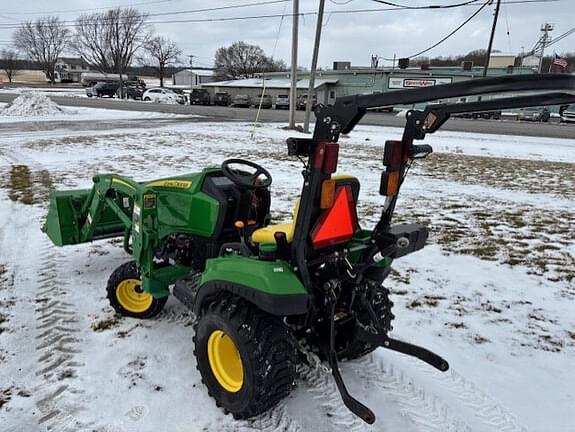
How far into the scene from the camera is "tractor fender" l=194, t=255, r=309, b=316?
7.23 ft

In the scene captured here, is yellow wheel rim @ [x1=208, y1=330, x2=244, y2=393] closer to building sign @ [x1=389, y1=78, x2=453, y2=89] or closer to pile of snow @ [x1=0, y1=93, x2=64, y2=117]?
pile of snow @ [x1=0, y1=93, x2=64, y2=117]

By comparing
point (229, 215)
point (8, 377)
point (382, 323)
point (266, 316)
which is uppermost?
point (229, 215)

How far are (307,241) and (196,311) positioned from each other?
A: 83 cm

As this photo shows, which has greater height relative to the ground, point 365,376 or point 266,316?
point 266,316

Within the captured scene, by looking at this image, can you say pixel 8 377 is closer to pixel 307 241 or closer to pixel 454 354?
pixel 307 241

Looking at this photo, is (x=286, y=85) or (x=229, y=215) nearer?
(x=229, y=215)

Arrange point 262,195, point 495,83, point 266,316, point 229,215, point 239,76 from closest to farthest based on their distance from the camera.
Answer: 1. point 495,83
2. point 266,316
3. point 229,215
4. point 262,195
5. point 239,76

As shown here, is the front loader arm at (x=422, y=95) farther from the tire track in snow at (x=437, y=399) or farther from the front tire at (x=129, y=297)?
the front tire at (x=129, y=297)

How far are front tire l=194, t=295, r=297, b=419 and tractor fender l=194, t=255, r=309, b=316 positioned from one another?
105 mm

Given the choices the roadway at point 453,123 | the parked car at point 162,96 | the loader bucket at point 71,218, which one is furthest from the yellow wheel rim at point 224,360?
the parked car at point 162,96

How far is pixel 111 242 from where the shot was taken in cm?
529

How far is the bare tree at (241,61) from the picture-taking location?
240 feet

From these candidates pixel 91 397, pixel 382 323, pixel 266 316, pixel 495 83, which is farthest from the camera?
pixel 382 323

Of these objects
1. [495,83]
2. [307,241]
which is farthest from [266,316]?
[495,83]
